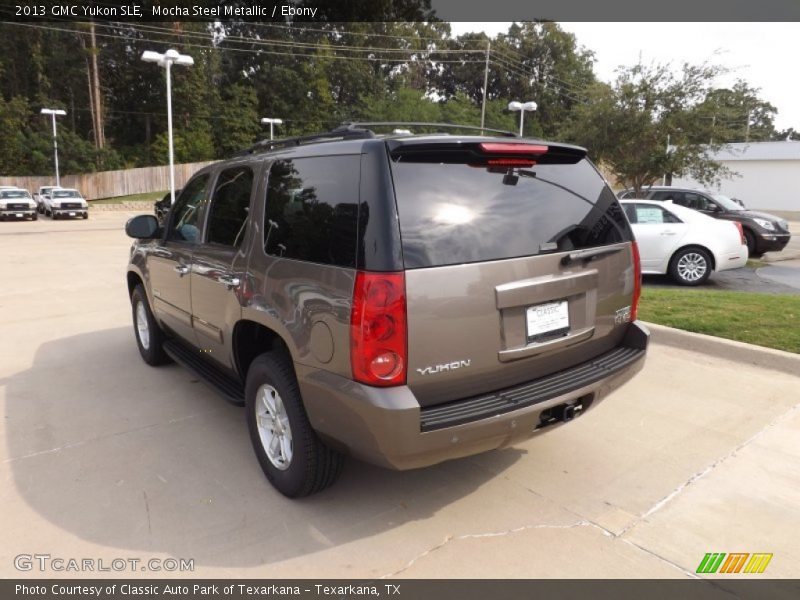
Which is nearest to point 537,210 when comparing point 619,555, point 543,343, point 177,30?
point 543,343

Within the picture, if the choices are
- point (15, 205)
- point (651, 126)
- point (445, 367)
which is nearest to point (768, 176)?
point (651, 126)

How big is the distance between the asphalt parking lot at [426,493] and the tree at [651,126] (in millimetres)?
13123

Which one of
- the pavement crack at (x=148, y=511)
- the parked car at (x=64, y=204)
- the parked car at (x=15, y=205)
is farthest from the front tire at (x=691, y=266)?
the parked car at (x=64, y=204)

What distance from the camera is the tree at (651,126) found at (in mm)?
16469

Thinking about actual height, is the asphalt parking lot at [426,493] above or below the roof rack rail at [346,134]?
below

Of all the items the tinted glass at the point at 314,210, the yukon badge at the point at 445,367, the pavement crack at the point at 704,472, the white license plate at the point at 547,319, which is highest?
the tinted glass at the point at 314,210

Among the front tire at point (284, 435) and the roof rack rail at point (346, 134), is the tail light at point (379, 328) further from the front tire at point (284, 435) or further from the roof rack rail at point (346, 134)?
the roof rack rail at point (346, 134)

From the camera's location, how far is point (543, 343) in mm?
2947

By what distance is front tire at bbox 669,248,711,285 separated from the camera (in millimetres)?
10461

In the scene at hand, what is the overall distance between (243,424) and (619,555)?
2.66m

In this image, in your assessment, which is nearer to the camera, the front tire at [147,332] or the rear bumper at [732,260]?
the front tire at [147,332]

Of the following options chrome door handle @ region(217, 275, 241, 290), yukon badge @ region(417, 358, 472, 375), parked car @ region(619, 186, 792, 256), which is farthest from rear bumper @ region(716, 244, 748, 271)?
chrome door handle @ region(217, 275, 241, 290)

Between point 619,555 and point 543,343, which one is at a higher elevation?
point 543,343

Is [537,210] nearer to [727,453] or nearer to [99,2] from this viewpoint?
[727,453]
